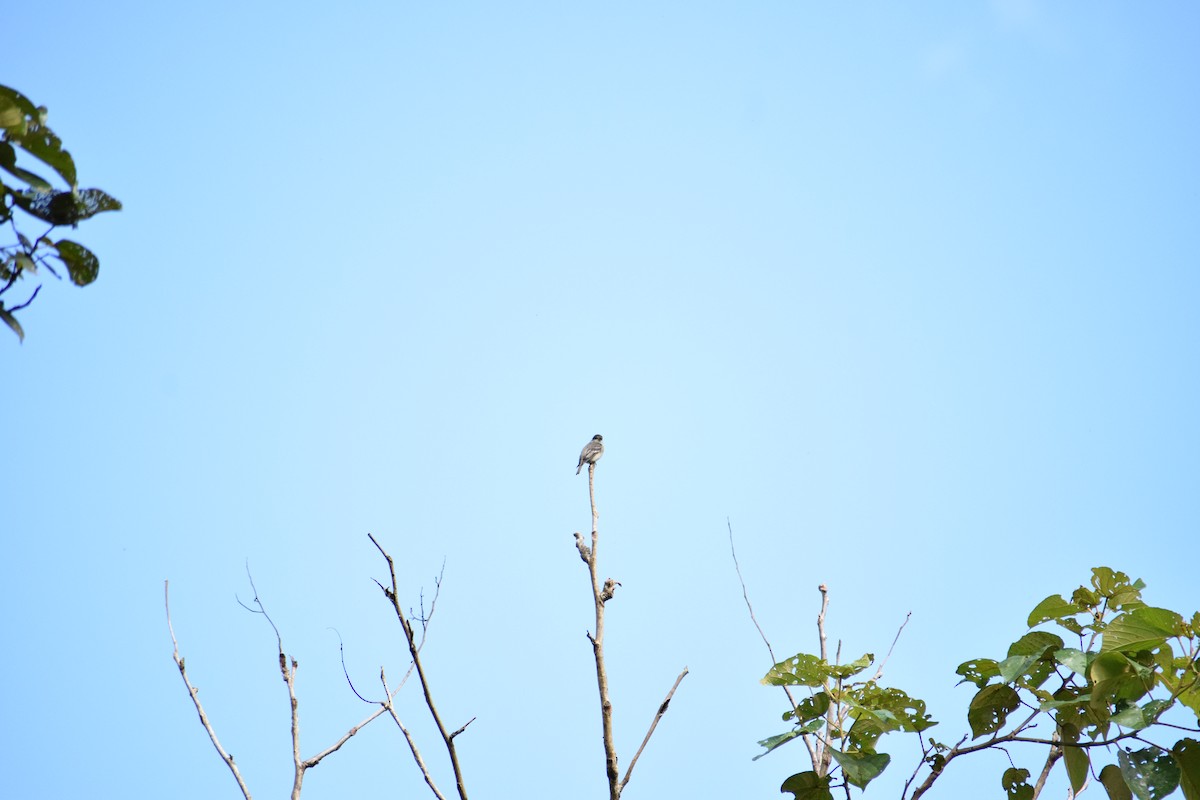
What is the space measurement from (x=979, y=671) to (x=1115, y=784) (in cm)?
48

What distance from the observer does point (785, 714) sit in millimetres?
3342

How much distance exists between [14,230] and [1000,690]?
2.91m

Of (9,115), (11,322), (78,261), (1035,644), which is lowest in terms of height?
(1035,644)

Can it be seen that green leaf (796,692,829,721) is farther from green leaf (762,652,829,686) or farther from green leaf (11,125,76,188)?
green leaf (11,125,76,188)

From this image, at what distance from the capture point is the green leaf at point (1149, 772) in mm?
2660

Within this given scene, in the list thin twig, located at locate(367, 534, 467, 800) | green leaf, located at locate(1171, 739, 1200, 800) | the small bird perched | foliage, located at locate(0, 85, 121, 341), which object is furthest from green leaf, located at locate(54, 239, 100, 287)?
the small bird perched

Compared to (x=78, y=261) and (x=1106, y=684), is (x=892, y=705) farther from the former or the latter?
(x=78, y=261)

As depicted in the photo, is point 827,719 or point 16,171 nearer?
point 16,171

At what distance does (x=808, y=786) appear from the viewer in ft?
9.96

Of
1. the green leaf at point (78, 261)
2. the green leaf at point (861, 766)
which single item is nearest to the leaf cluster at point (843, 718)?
the green leaf at point (861, 766)

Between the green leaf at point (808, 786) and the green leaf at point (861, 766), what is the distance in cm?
13

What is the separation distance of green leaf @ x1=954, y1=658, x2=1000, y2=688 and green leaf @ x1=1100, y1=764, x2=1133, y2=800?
1.36 ft

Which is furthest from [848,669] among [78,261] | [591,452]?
[591,452]

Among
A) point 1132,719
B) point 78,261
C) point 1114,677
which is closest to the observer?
point 78,261
